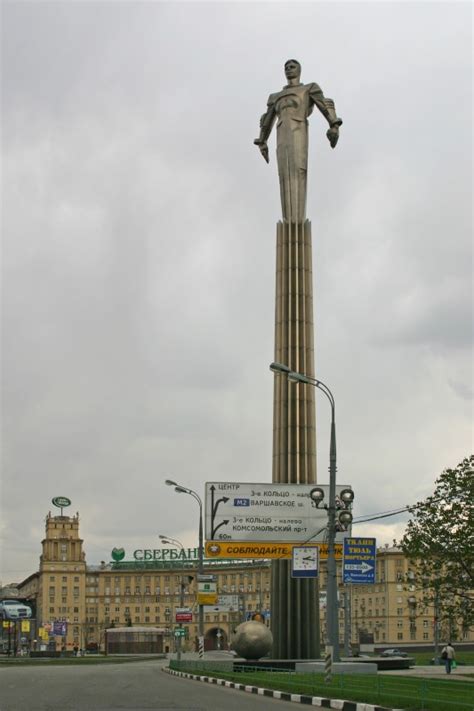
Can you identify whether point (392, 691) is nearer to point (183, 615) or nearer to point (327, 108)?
point (183, 615)

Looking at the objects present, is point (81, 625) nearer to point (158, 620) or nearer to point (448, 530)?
point (158, 620)

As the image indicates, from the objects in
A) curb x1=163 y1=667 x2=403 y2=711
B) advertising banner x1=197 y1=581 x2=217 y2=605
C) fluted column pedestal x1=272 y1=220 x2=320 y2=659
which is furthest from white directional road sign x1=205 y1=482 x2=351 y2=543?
curb x1=163 y1=667 x2=403 y2=711

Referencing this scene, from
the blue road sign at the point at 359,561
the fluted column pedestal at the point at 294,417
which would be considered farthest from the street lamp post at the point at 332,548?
the fluted column pedestal at the point at 294,417

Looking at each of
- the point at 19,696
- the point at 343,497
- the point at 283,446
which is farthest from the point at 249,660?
the point at 19,696

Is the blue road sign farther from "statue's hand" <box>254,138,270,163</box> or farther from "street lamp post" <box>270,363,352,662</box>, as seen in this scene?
"statue's hand" <box>254,138,270,163</box>

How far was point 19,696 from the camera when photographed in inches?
900

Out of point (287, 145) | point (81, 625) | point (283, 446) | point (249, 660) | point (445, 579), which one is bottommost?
point (81, 625)

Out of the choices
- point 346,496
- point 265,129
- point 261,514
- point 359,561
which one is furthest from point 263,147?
point 359,561

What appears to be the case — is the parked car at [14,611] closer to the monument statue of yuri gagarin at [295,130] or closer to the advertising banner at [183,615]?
the advertising banner at [183,615]

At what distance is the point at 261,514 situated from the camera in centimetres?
4819

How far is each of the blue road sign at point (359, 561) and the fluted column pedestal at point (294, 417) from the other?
21743 mm

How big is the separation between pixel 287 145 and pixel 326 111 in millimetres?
3417

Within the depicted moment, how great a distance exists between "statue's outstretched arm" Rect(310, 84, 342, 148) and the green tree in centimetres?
2812

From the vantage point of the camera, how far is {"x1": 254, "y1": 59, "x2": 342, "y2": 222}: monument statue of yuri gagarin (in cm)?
5656
